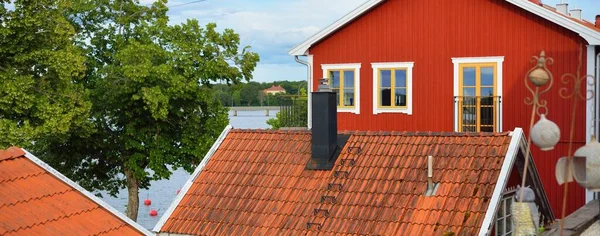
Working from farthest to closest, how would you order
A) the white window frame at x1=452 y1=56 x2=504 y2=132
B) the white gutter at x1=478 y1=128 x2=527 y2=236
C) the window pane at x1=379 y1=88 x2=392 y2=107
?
1. the window pane at x1=379 y1=88 x2=392 y2=107
2. the white window frame at x1=452 y1=56 x2=504 y2=132
3. the white gutter at x1=478 y1=128 x2=527 y2=236

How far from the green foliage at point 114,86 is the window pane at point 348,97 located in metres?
6.72

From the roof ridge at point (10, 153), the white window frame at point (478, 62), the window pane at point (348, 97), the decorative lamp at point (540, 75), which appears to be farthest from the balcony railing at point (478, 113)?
the decorative lamp at point (540, 75)

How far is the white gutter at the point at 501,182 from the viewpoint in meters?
10.2

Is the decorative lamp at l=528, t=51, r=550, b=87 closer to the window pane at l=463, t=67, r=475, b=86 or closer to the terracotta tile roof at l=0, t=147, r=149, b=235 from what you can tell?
the terracotta tile roof at l=0, t=147, r=149, b=235

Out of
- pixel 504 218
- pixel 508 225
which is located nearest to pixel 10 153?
pixel 504 218

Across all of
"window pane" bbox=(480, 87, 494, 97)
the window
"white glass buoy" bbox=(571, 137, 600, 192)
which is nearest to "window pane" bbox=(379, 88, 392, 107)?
"window pane" bbox=(480, 87, 494, 97)

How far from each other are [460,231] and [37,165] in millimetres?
5625

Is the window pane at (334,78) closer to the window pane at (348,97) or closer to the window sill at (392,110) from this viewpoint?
the window pane at (348,97)

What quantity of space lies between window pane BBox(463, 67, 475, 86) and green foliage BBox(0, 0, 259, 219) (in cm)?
965

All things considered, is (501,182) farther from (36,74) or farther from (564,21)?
(36,74)

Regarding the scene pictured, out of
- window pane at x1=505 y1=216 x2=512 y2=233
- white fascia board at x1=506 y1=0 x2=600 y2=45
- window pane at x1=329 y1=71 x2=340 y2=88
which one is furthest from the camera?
window pane at x1=329 y1=71 x2=340 y2=88

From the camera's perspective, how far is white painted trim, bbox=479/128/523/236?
1020 cm

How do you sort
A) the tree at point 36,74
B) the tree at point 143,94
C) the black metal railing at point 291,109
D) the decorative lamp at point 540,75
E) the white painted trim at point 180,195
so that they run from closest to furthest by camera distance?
the decorative lamp at point 540,75, the white painted trim at point 180,195, the black metal railing at point 291,109, the tree at point 36,74, the tree at point 143,94

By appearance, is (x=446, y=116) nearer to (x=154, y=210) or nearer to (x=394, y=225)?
(x=394, y=225)
